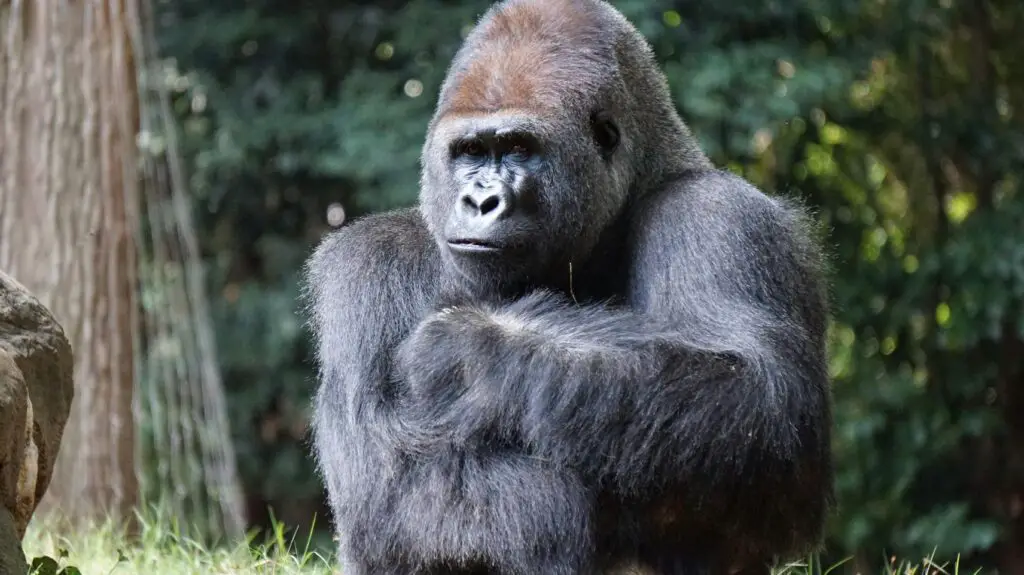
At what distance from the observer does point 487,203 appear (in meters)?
3.67

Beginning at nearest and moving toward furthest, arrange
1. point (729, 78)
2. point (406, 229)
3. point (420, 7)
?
point (406, 229), point (729, 78), point (420, 7)

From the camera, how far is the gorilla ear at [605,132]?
3.91 m

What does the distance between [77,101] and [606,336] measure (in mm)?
3365

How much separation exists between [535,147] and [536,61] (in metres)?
0.27

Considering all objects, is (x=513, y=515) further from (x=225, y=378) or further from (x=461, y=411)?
(x=225, y=378)

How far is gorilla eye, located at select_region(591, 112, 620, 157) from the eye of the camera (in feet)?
12.8

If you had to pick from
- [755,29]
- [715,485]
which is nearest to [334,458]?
[715,485]

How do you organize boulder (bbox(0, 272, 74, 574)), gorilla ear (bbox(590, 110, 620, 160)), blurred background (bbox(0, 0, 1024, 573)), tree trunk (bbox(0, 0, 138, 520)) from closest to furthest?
boulder (bbox(0, 272, 74, 574)) → gorilla ear (bbox(590, 110, 620, 160)) → tree trunk (bbox(0, 0, 138, 520)) → blurred background (bbox(0, 0, 1024, 573))

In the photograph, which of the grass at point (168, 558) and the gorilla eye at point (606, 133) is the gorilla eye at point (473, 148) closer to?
the gorilla eye at point (606, 133)

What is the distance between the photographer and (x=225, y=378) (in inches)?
340

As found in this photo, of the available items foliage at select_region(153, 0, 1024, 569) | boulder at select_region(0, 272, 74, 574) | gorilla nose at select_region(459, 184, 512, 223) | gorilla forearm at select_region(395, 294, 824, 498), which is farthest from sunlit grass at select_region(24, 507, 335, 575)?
foliage at select_region(153, 0, 1024, 569)

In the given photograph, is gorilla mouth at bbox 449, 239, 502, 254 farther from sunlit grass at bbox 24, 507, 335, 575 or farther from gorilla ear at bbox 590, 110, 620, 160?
sunlit grass at bbox 24, 507, 335, 575

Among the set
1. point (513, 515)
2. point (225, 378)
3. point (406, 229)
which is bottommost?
point (225, 378)

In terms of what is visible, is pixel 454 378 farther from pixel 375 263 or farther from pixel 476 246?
pixel 375 263
